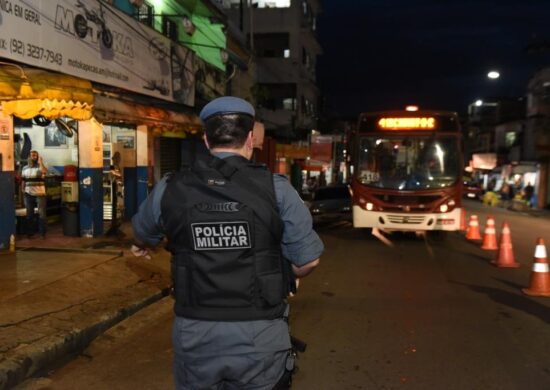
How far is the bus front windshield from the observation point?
45.8 feet

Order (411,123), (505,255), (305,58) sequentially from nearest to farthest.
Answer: (505,255) → (411,123) → (305,58)

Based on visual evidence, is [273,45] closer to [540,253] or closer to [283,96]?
[283,96]

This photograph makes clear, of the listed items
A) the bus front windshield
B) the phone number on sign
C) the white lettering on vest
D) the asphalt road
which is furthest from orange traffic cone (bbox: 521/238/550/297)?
the phone number on sign

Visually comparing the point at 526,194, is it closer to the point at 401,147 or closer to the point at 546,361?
the point at 401,147

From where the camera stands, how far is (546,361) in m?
5.62

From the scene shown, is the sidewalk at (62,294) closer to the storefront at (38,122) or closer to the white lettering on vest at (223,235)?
the storefront at (38,122)

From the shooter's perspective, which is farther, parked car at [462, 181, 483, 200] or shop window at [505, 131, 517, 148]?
shop window at [505, 131, 517, 148]

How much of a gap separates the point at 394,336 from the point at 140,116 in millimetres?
7764

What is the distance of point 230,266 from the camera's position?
2357 mm

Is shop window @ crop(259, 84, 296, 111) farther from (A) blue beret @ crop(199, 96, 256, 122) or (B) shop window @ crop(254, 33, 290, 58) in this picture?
(A) blue beret @ crop(199, 96, 256, 122)

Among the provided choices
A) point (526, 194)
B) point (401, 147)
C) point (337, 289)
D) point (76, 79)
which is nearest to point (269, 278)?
point (337, 289)

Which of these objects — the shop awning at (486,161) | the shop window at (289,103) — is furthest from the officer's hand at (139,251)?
the shop awning at (486,161)

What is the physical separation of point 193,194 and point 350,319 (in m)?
5.22

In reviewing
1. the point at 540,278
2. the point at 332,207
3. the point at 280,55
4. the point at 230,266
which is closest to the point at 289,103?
the point at 280,55
